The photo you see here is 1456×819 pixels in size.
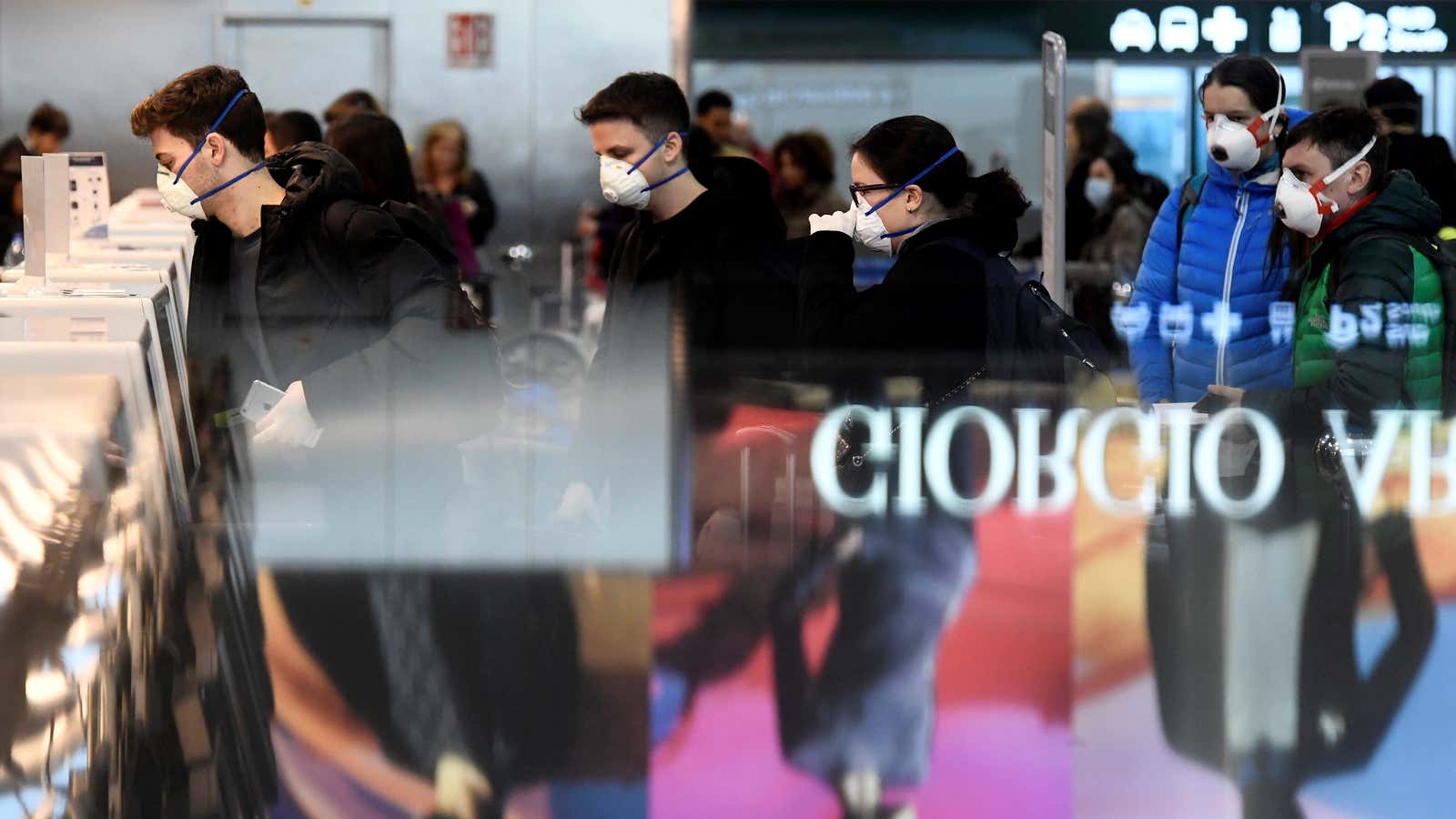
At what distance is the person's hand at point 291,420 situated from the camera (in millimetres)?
3953

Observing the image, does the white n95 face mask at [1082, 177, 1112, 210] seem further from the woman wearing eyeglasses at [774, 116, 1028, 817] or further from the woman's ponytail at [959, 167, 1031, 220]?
the woman's ponytail at [959, 167, 1031, 220]

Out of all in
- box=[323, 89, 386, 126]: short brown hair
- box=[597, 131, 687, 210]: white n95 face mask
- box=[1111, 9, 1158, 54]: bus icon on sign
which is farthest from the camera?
box=[1111, 9, 1158, 54]: bus icon on sign

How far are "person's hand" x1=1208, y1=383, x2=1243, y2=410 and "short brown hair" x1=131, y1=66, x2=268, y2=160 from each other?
6.45ft

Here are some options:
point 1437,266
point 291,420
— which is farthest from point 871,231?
point 291,420

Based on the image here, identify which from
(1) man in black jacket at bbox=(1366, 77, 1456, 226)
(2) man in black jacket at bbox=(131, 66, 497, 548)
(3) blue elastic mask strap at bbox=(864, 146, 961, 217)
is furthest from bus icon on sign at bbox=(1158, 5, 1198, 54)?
(3) blue elastic mask strap at bbox=(864, 146, 961, 217)

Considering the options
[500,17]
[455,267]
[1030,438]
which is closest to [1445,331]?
[1030,438]

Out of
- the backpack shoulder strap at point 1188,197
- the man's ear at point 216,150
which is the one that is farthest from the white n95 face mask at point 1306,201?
the man's ear at point 216,150

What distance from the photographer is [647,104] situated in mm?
3854

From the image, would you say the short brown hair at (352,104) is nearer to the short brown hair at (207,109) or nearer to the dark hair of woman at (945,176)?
the short brown hair at (207,109)

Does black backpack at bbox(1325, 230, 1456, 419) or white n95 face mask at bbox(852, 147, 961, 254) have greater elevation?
white n95 face mask at bbox(852, 147, 961, 254)

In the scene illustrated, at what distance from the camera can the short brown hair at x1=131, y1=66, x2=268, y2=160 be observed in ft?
13.0

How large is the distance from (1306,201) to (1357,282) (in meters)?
0.29

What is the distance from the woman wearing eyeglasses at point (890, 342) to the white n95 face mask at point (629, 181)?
12.4 inches

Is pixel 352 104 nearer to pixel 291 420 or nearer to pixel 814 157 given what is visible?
pixel 814 157
